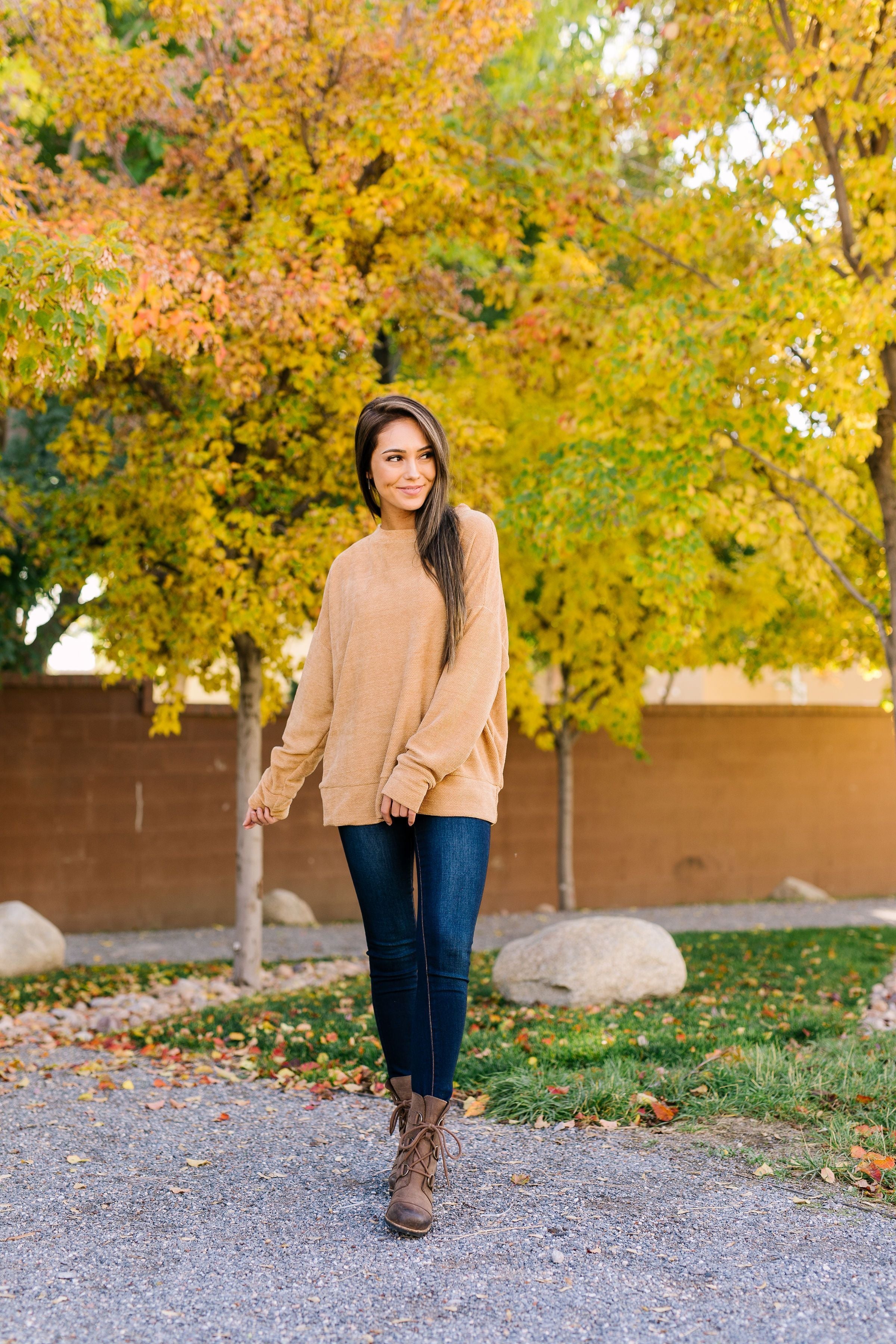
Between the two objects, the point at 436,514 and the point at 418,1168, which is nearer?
the point at 418,1168

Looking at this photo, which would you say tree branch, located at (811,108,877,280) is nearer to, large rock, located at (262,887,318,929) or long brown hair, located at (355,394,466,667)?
long brown hair, located at (355,394,466,667)

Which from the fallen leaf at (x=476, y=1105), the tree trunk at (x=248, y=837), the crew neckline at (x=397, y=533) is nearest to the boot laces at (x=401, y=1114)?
the fallen leaf at (x=476, y=1105)

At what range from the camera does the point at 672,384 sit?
601cm

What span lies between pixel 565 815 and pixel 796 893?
3.22 meters

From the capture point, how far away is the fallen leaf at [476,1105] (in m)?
3.61

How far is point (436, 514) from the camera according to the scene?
2.75m

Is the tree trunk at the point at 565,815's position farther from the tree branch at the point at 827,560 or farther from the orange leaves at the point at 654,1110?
the orange leaves at the point at 654,1110

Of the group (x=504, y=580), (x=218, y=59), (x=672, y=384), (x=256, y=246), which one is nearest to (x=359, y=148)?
(x=256, y=246)

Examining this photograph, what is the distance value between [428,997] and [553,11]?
38.1 feet

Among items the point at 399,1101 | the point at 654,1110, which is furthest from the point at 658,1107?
the point at 399,1101

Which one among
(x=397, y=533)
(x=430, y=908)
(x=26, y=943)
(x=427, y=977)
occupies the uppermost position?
(x=397, y=533)

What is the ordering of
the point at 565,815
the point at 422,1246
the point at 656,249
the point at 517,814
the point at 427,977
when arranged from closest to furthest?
the point at 422,1246
the point at 427,977
the point at 656,249
the point at 565,815
the point at 517,814

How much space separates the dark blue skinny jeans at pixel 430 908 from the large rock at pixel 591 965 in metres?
2.78

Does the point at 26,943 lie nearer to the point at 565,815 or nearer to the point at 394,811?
the point at 565,815
